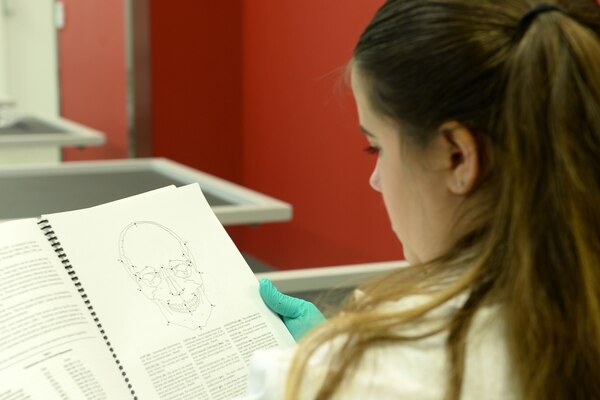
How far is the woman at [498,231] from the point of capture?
0.65 metres

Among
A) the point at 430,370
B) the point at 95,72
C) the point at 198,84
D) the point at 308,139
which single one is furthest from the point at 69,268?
the point at 95,72

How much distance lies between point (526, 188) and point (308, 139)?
2.27m

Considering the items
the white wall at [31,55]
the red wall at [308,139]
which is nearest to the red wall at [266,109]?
the red wall at [308,139]

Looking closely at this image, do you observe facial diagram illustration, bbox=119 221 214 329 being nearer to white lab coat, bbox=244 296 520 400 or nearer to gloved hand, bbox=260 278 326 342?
gloved hand, bbox=260 278 326 342

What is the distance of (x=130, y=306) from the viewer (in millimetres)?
925

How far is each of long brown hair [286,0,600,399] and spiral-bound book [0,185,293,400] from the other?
0.87 feet

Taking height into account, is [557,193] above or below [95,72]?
above

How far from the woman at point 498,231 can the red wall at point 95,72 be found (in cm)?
277

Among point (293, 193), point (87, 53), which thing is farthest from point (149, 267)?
point (87, 53)

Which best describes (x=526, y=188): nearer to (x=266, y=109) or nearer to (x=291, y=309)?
(x=291, y=309)

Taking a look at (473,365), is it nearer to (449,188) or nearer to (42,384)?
(449,188)

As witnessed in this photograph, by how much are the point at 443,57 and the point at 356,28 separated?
1.94 meters

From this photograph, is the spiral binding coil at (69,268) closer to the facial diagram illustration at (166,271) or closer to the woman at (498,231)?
the facial diagram illustration at (166,271)

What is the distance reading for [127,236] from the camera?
973mm
